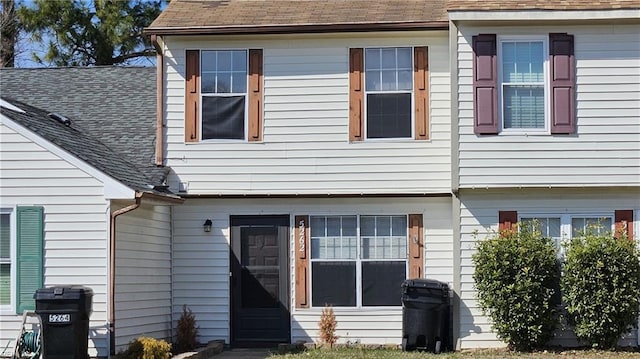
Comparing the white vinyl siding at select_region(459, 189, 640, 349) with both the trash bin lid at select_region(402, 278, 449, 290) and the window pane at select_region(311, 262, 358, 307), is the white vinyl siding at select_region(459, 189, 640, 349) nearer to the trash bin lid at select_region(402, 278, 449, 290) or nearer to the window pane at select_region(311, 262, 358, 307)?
the trash bin lid at select_region(402, 278, 449, 290)

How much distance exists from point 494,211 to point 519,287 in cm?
141

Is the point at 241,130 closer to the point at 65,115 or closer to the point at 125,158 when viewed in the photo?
the point at 125,158

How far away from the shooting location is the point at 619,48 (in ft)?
51.7

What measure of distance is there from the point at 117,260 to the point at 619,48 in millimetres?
8235

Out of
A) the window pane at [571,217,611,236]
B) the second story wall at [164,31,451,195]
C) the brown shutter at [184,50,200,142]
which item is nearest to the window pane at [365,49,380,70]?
the second story wall at [164,31,451,195]

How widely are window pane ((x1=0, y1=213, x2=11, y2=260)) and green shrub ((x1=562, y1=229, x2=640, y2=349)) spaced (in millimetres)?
8076

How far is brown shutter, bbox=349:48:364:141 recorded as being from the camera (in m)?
16.5

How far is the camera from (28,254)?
1407cm

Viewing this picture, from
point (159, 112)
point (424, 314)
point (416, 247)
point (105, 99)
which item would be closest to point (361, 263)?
point (416, 247)

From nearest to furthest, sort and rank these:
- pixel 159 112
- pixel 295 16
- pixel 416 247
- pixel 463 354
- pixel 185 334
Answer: pixel 463 354 < pixel 185 334 < pixel 416 247 < pixel 159 112 < pixel 295 16

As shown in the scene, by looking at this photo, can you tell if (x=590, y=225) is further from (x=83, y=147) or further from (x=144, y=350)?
(x=83, y=147)

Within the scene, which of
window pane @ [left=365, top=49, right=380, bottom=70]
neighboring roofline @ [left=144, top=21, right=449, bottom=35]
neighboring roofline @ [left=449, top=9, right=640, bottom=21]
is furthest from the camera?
window pane @ [left=365, top=49, right=380, bottom=70]

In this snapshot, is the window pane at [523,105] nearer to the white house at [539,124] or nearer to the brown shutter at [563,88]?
the white house at [539,124]

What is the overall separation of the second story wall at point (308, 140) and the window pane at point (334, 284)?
1217 millimetres
